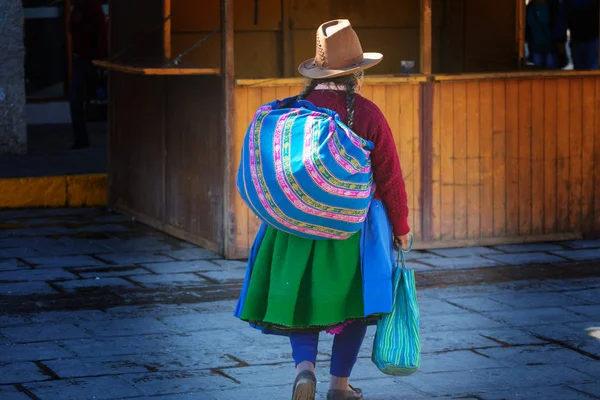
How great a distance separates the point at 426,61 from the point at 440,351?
3.21m

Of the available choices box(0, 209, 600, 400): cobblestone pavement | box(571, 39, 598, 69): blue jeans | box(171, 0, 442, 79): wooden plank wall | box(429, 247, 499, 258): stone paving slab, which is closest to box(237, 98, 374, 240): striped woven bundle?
box(0, 209, 600, 400): cobblestone pavement

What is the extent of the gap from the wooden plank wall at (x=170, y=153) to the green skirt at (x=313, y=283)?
356 cm

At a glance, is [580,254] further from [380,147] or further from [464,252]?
[380,147]

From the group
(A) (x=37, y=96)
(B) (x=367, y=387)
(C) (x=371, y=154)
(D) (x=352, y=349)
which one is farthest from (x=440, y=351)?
(A) (x=37, y=96)

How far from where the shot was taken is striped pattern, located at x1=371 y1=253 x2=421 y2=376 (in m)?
4.98

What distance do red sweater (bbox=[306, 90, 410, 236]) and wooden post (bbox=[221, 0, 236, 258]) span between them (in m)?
3.34

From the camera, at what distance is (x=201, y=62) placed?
35.2ft

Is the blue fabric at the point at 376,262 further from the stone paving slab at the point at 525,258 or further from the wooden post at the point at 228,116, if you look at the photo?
the stone paving slab at the point at 525,258

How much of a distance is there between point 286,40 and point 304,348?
647cm

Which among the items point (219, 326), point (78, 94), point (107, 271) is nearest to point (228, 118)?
point (107, 271)

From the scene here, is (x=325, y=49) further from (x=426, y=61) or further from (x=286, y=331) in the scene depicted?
(x=426, y=61)

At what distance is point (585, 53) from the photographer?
41.8 ft

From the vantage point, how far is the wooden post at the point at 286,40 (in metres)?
11.1

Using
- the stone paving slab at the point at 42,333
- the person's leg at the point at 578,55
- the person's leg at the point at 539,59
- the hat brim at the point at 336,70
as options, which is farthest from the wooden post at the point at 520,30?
the hat brim at the point at 336,70
